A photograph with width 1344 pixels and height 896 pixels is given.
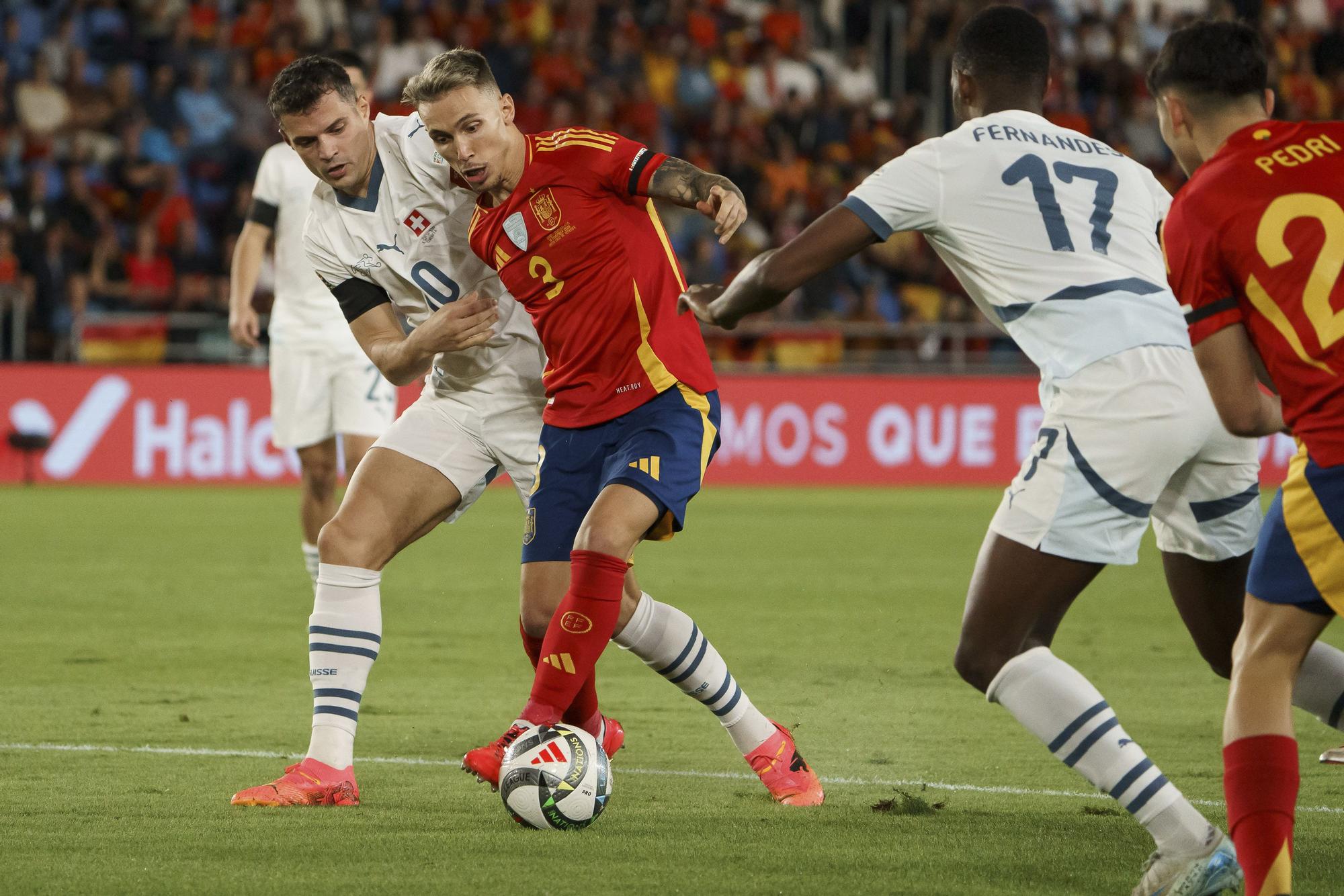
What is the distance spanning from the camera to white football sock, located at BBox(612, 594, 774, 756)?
16.4ft

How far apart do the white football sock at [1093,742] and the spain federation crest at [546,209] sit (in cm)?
187

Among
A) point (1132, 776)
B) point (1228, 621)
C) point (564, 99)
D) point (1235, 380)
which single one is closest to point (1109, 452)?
point (1235, 380)

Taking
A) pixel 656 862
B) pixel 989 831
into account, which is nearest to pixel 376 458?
pixel 656 862

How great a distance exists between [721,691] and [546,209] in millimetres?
1455

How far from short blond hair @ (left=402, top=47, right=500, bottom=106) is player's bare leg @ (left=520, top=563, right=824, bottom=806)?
1.35 metres

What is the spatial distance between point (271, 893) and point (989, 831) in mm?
1822

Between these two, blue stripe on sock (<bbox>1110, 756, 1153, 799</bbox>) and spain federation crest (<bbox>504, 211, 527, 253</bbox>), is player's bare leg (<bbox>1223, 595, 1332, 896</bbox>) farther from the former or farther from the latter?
spain federation crest (<bbox>504, 211, 527, 253</bbox>)

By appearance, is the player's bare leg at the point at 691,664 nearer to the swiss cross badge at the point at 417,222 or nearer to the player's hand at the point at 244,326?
the swiss cross badge at the point at 417,222

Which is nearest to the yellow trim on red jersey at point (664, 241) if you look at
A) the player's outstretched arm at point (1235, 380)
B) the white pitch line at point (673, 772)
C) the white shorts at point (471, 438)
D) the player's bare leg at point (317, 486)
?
the white shorts at point (471, 438)

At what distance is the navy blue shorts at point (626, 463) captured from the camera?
4.76m

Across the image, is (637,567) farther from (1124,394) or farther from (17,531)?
(1124,394)

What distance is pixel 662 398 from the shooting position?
4.95m

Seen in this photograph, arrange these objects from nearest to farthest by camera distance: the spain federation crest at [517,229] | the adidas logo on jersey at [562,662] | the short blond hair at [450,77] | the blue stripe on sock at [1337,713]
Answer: the blue stripe on sock at [1337,713] < the adidas logo on jersey at [562,662] < the short blond hair at [450,77] < the spain federation crest at [517,229]

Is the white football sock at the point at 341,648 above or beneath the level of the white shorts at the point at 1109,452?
beneath
